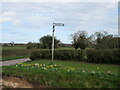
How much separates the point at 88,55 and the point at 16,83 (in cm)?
889

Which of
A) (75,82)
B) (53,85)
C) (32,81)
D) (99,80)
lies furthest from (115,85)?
(32,81)

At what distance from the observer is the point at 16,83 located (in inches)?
254

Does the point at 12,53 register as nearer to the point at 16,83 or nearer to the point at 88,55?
the point at 88,55

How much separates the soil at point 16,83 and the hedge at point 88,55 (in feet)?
27.6

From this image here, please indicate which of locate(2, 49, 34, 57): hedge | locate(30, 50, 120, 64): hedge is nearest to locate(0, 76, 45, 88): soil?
locate(30, 50, 120, 64): hedge

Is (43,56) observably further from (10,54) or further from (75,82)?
(75,82)

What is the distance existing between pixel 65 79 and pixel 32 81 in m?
1.57

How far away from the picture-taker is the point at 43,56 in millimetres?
17391

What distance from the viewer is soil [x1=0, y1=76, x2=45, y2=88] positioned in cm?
611

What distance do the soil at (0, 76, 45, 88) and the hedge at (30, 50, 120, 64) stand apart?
27.6ft

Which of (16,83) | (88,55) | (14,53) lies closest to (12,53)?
(14,53)

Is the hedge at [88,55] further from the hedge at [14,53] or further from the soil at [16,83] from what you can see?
the soil at [16,83]

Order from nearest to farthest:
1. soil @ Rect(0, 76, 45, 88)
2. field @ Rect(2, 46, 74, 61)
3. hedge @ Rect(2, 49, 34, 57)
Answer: soil @ Rect(0, 76, 45, 88) < field @ Rect(2, 46, 74, 61) < hedge @ Rect(2, 49, 34, 57)

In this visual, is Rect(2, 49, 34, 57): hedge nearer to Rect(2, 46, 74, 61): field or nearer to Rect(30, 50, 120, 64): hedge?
Rect(2, 46, 74, 61): field
